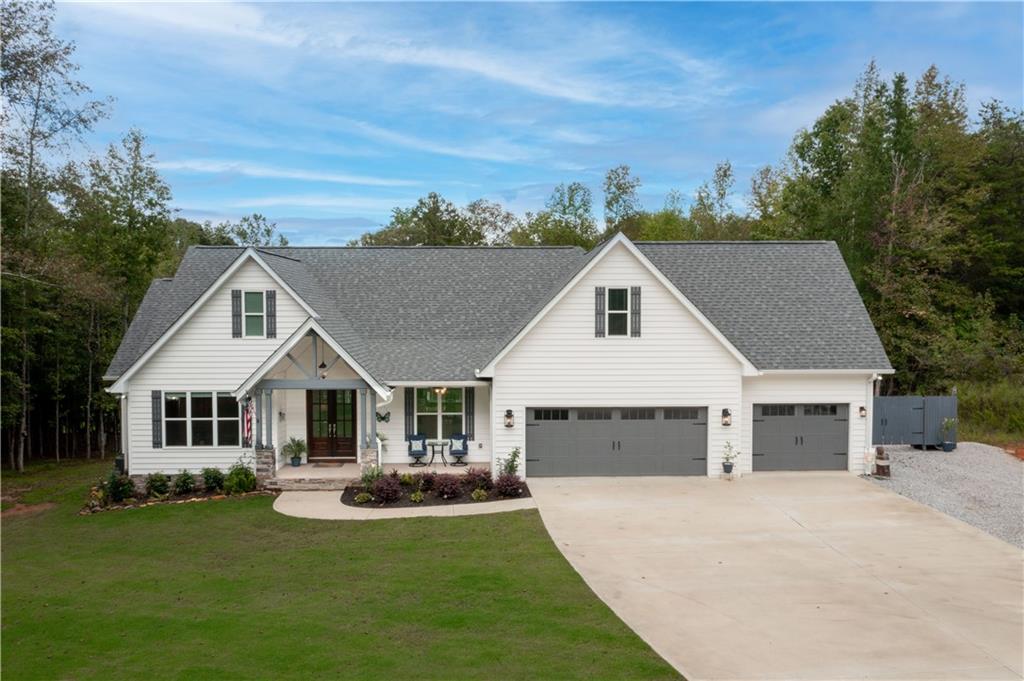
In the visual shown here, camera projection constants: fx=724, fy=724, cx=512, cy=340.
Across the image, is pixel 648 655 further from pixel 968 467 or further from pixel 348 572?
pixel 968 467

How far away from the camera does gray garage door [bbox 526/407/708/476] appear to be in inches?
773

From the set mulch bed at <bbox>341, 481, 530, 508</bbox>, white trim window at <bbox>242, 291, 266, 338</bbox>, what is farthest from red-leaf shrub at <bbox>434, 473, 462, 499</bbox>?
white trim window at <bbox>242, 291, 266, 338</bbox>

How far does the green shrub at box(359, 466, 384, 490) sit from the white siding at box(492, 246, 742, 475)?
125 inches

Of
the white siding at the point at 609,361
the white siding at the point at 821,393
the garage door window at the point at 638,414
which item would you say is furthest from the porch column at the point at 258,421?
the white siding at the point at 821,393

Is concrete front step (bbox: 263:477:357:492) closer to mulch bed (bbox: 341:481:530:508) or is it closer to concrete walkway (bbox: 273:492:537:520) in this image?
mulch bed (bbox: 341:481:530:508)

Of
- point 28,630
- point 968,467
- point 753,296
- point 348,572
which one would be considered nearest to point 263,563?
point 348,572

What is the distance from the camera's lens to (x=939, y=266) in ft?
109

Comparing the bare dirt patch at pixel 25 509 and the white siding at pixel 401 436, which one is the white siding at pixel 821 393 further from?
the bare dirt patch at pixel 25 509

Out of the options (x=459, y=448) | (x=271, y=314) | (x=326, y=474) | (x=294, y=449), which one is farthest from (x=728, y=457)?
(x=271, y=314)

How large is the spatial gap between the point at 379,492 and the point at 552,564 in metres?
6.04

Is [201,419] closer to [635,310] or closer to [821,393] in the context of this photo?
[635,310]

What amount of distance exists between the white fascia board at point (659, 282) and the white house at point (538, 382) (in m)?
0.04

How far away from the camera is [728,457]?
771 inches

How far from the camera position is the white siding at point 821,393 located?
20.2 m
